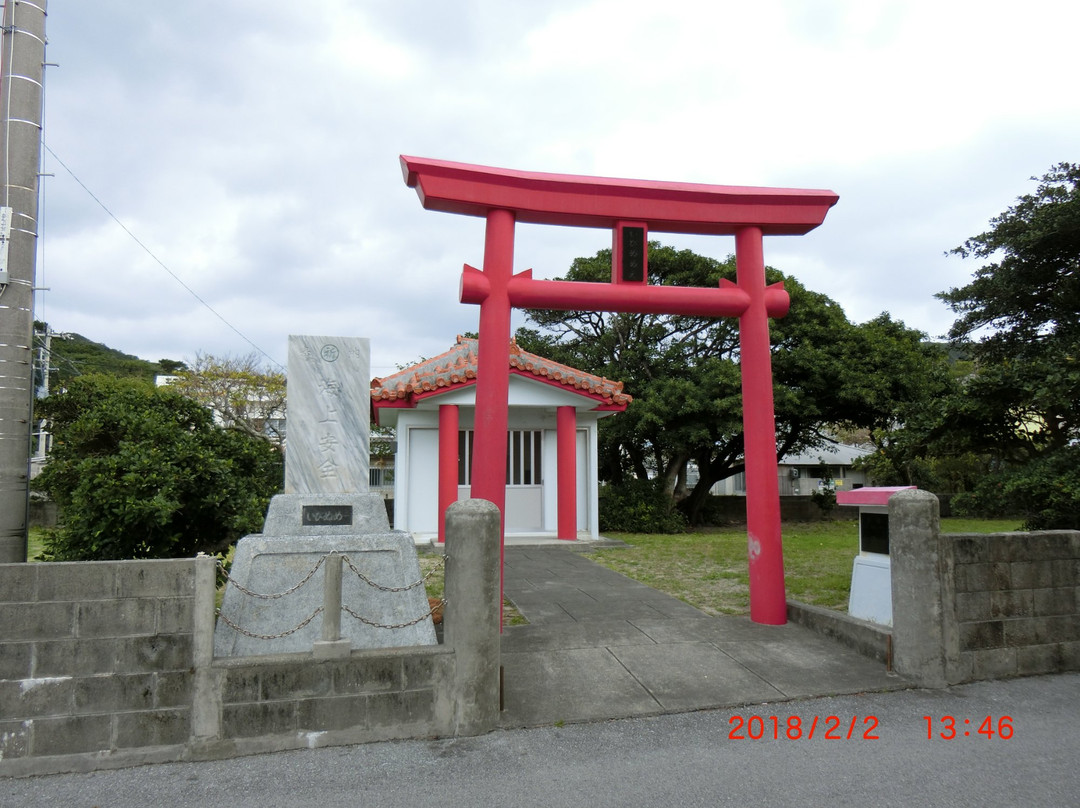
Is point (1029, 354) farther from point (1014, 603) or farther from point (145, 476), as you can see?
point (145, 476)

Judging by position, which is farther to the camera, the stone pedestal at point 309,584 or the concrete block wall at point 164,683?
the stone pedestal at point 309,584

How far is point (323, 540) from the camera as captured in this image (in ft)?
15.7

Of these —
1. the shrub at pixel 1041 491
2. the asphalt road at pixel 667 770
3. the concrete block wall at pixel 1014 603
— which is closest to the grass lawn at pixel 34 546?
the asphalt road at pixel 667 770

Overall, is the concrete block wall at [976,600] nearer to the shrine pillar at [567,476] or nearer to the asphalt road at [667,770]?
the asphalt road at [667,770]

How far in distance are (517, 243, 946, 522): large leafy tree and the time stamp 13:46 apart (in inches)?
443

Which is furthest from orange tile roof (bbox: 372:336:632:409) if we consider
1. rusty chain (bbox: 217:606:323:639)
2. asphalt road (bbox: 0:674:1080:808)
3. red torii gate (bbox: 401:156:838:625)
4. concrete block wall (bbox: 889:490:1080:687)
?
asphalt road (bbox: 0:674:1080:808)

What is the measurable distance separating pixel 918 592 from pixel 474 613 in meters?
3.18

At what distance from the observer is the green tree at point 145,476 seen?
5445 millimetres

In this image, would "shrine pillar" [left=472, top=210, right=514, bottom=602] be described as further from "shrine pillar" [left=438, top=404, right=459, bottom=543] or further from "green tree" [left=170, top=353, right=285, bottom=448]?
"green tree" [left=170, top=353, right=285, bottom=448]

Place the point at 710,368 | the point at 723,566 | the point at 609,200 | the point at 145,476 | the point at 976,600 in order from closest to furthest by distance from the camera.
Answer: the point at 976,600 → the point at 145,476 → the point at 609,200 → the point at 723,566 → the point at 710,368

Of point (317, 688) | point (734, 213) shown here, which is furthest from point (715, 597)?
point (317, 688)

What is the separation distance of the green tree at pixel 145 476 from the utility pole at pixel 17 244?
806 millimetres

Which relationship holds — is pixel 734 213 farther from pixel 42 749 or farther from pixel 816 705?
pixel 42 749
